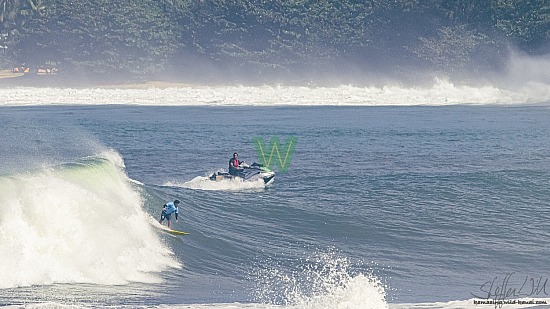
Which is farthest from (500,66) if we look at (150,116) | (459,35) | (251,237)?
(251,237)

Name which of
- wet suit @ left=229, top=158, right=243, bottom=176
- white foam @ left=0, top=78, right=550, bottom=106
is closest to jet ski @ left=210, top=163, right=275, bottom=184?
wet suit @ left=229, top=158, right=243, bottom=176

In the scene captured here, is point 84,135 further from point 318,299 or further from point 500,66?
point 500,66

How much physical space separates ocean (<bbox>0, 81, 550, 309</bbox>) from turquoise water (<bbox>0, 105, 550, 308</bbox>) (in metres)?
0.07

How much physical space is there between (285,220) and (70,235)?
25.0 ft

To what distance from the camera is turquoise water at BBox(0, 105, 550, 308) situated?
20578 mm

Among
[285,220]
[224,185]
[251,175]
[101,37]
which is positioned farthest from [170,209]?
[101,37]

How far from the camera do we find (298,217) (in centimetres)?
2886

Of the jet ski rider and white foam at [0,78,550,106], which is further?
white foam at [0,78,550,106]

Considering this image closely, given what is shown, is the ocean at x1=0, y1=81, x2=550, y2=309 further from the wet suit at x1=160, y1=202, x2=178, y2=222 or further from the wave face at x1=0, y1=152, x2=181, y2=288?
the wet suit at x1=160, y1=202, x2=178, y2=222

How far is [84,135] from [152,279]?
31.5 meters

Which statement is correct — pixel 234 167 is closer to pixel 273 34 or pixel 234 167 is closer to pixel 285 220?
pixel 285 220

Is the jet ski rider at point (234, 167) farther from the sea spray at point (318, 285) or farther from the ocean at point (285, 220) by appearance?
the sea spray at point (318, 285)

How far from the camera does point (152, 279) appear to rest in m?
21.2

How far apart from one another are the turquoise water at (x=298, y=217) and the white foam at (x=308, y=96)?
32.5 metres
